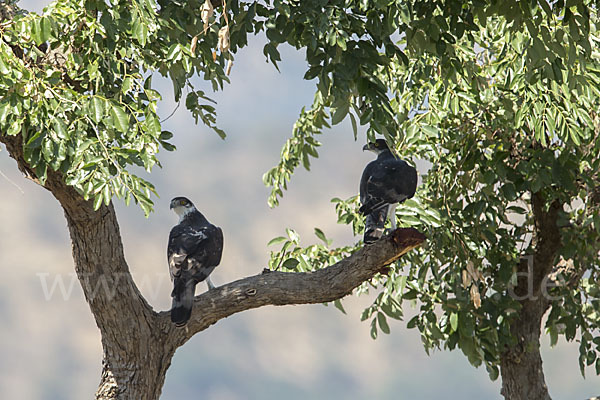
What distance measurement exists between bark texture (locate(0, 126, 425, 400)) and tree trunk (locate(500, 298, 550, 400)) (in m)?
3.08

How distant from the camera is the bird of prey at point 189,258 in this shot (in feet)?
17.9

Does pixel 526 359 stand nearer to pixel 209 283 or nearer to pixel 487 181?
pixel 487 181

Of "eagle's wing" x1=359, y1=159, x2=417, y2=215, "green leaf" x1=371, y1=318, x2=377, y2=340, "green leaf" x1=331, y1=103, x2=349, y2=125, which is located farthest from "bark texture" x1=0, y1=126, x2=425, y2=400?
"green leaf" x1=331, y1=103, x2=349, y2=125

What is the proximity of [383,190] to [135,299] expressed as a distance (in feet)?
6.26

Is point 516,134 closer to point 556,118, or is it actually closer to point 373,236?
point 556,118

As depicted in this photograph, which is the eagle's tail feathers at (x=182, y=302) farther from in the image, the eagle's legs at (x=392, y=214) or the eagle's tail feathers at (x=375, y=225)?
the eagle's legs at (x=392, y=214)

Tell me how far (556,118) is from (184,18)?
115 inches

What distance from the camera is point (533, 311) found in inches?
297

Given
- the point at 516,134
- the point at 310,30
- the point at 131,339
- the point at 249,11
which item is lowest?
the point at 131,339

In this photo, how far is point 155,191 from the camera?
404 cm

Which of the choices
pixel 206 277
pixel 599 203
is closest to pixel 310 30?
pixel 206 277

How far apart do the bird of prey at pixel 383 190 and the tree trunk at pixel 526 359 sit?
255 centimetres

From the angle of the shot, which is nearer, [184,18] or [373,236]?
[184,18]

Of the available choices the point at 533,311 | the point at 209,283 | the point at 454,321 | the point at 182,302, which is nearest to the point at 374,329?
the point at 454,321
